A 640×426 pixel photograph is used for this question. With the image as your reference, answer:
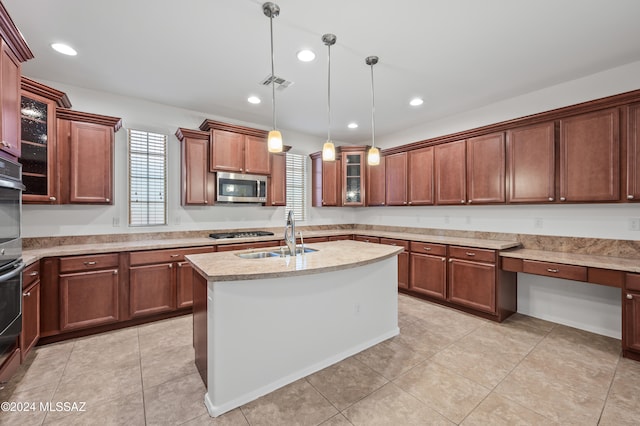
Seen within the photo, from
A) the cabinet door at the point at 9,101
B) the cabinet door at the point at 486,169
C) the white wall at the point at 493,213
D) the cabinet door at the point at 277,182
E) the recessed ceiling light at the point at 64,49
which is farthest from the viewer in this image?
the cabinet door at the point at 277,182

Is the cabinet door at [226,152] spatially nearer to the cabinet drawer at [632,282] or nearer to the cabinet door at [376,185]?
the cabinet door at [376,185]

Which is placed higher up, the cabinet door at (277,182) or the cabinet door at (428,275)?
the cabinet door at (277,182)

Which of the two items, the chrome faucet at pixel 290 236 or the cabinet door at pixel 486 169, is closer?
the chrome faucet at pixel 290 236

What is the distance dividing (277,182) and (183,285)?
6.83ft

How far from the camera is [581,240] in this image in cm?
309

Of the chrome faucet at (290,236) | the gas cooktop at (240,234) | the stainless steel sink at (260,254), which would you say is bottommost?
the stainless steel sink at (260,254)

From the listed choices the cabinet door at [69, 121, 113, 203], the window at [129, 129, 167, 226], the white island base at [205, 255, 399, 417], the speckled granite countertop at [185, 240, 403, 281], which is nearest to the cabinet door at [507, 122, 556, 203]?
the speckled granite countertop at [185, 240, 403, 281]

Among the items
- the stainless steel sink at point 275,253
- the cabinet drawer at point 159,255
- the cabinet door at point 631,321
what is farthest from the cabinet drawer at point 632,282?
the cabinet drawer at point 159,255

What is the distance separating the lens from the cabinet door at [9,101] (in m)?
1.91

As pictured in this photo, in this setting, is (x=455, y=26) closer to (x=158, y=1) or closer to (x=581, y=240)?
(x=158, y=1)

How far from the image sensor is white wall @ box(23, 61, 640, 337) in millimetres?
2934

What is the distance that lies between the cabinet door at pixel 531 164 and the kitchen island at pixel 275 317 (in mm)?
2006

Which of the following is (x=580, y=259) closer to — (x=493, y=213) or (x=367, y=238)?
(x=493, y=213)

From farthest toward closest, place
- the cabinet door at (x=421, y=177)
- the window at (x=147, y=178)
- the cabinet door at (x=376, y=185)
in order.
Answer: the cabinet door at (x=376, y=185) → the cabinet door at (x=421, y=177) → the window at (x=147, y=178)
